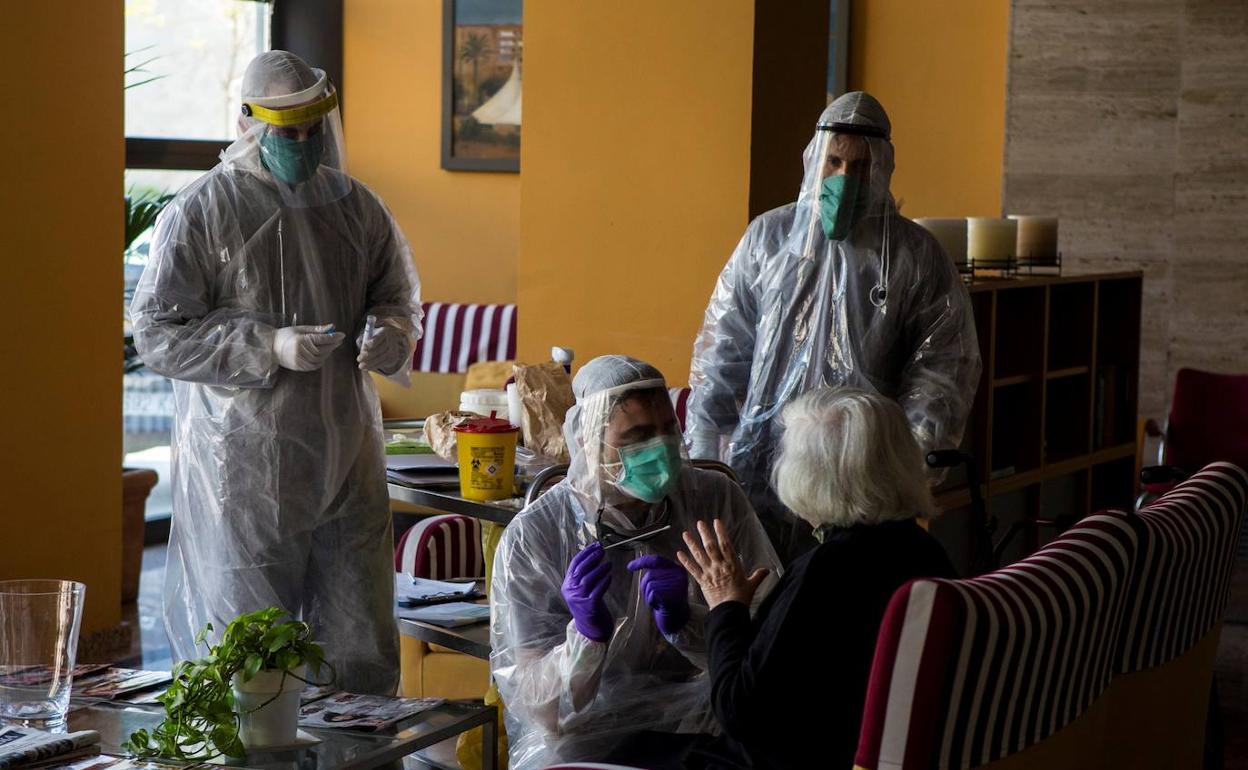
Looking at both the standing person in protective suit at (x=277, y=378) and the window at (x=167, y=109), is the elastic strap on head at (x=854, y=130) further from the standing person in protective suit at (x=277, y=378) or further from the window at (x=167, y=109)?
the window at (x=167, y=109)

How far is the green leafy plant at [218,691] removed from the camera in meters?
1.81

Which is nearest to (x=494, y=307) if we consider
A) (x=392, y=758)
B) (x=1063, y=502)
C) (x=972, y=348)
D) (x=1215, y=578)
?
(x=1063, y=502)

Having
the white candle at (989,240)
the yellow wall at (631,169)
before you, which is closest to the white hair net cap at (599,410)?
the yellow wall at (631,169)

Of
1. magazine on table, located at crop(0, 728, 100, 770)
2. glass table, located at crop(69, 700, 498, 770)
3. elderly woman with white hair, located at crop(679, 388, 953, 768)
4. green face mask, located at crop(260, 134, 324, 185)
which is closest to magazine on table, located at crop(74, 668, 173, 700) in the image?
glass table, located at crop(69, 700, 498, 770)

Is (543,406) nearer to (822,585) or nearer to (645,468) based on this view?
(645,468)

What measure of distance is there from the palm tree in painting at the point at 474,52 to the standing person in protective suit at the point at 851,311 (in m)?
3.69

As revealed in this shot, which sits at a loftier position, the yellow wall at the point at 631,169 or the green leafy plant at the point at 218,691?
the yellow wall at the point at 631,169

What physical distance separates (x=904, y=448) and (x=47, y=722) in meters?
1.15

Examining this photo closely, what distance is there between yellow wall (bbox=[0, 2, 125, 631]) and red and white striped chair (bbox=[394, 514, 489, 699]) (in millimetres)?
914

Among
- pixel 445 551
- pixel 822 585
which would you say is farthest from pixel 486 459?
pixel 822 585

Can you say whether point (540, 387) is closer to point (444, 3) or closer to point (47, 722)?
point (47, 722)

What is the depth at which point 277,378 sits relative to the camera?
8.91 ft

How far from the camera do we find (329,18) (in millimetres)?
6508

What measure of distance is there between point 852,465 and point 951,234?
73.4 inches
